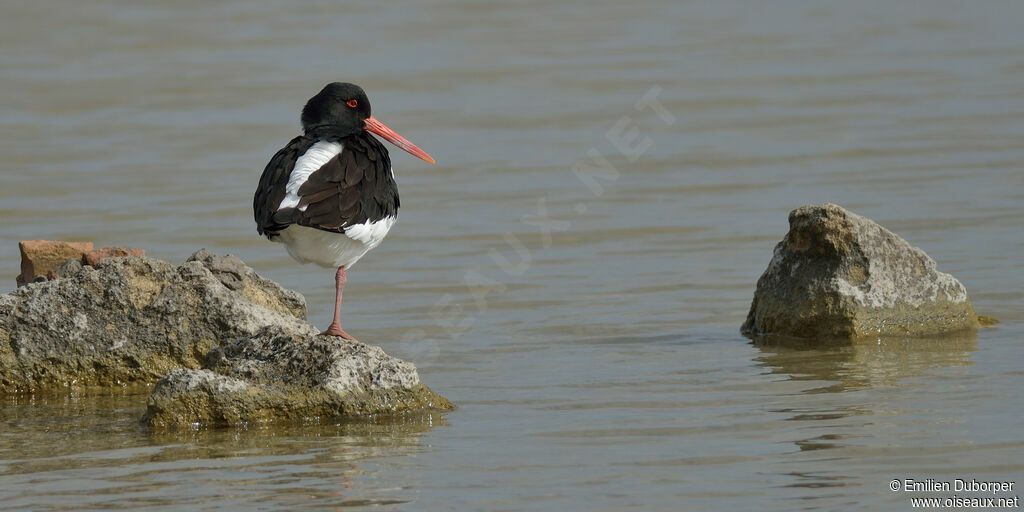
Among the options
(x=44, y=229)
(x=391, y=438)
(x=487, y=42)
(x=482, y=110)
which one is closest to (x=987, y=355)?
(x=391, y=438)

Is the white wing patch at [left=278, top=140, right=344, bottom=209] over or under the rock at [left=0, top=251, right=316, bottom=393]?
over

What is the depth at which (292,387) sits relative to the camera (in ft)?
22.9

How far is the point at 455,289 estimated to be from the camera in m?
10.8

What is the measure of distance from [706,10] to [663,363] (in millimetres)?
18863

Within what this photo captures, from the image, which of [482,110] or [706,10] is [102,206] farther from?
[706,10]

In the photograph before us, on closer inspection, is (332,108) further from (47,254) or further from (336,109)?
(47,254)

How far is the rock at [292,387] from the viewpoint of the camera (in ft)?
22.6

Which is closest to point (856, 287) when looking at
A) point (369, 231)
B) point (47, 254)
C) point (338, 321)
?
point (369, 231)

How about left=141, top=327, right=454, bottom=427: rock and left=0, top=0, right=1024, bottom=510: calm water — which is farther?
left=141, top=327, right=454, bottom=427: rock

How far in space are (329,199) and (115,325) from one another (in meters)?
1.32

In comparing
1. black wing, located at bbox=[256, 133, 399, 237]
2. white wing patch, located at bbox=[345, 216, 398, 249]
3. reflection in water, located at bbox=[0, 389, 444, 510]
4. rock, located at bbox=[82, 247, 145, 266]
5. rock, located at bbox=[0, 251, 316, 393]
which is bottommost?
reflection in water, located at bbox=[0, 389, 444, 510]

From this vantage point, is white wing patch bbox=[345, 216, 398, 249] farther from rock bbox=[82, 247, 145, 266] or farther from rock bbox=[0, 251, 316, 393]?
rock bbox=[82, 247, 145, 266]

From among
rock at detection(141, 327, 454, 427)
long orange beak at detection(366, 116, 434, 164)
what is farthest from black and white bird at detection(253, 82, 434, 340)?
long orange beak at detection(366, 116, 434, 164)

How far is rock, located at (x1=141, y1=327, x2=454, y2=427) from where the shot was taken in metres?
6.89
